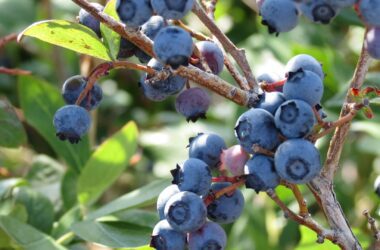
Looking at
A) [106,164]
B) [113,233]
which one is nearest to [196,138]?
[113,233]

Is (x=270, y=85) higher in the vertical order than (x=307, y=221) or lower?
higher

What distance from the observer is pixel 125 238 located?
57.1 inches

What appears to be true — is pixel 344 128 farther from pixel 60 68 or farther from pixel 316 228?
pixel 60 68

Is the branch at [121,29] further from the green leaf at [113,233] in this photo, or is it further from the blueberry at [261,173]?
the green leaf at [113,233]

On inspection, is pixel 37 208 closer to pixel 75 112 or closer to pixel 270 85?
pixel 75 112

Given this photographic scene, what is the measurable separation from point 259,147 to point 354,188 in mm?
1825

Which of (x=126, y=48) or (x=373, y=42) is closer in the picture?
(x=373, y=42)

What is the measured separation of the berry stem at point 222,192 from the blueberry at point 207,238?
4cm

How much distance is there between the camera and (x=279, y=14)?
43.9 inches

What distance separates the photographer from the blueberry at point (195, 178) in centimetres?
113

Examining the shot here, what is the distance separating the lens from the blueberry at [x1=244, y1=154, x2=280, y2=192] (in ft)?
3.59

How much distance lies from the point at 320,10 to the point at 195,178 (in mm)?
306

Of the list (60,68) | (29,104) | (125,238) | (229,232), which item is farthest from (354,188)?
(125,238)

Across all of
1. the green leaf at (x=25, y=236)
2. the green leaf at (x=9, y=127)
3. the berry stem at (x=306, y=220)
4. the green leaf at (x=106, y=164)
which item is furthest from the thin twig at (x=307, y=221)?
the green leaf at (x=9, y=127)
